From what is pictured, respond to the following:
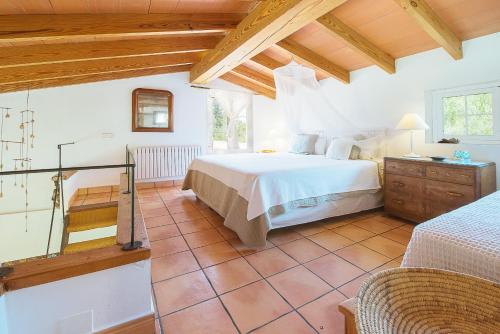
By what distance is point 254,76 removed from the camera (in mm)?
4738

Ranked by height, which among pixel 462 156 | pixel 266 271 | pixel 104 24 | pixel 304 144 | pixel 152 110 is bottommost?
pixel 266 271

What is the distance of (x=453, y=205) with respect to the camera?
7.48 feet

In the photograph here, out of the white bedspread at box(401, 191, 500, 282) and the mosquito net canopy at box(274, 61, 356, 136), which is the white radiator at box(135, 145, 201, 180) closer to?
the mosquito net canopy at box(274, 61, 356, 136)

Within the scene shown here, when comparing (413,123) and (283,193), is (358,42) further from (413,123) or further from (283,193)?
(283,193)

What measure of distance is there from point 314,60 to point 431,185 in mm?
2233

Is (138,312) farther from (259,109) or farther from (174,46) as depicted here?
(259,109)

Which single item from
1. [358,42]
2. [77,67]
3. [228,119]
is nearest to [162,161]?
[228,119]

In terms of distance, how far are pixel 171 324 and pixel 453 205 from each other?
256cm

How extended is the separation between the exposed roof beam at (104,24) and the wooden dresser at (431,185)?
8.07 feet

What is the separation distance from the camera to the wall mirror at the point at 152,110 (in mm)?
4398

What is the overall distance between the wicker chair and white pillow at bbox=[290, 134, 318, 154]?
324 centimetres

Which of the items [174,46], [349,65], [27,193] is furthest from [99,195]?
[349,65]

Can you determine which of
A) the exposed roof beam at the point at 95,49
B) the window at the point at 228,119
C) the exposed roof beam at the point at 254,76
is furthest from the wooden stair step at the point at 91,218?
the exposed roof beam at the point at 254,76

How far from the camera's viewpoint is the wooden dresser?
2.19 meters
